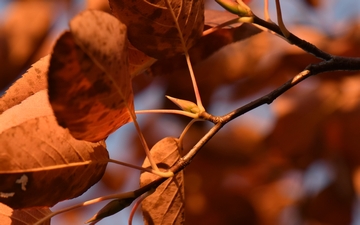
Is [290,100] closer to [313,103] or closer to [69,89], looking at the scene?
[313,103]

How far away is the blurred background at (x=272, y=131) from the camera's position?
104cm

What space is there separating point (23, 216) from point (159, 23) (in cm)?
18

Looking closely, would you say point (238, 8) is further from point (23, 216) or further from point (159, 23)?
point (23, 216)

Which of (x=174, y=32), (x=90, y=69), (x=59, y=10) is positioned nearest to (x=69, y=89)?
(x=90, y=69)

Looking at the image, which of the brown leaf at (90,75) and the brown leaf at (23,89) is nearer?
the brown leaf at (90,75)

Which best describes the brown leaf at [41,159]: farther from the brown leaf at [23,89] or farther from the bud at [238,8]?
the bud at [238,8]

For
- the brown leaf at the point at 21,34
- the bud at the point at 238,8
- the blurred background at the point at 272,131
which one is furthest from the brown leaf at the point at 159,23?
the brown leaf at the point at 21,34

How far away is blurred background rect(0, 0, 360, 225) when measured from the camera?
3.41 feet

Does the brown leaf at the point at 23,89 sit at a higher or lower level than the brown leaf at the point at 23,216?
higher

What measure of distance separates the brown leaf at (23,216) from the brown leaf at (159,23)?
152mm

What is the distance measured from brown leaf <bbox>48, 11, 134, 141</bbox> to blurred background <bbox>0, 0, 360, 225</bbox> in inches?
23.2

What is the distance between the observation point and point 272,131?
1.06 m

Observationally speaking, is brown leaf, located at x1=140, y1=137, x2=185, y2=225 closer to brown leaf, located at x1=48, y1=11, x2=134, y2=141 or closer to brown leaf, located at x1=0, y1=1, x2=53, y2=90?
brown leaf, located at x1=48, y1=11, x2=134, y2=141

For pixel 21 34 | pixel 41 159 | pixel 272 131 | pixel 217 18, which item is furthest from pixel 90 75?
pixel 21 34
